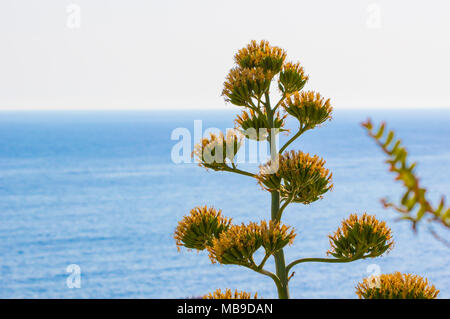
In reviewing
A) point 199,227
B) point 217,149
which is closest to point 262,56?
point 217,149

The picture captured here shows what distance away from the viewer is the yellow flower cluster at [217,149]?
156 inches

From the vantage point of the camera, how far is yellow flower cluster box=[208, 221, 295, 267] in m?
3.47

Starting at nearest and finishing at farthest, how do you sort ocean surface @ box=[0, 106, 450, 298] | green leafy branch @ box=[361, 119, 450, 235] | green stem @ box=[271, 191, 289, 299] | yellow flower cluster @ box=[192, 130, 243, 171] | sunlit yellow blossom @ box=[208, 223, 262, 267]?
1. green leafy branch @ box=[361, 119, 450, 235]
2. sunlit yellow blossom @ box=[208, 223, 262, 267]
3. green stem @ box=[271, 191, 289, 299]
4. yellow flower cluster @ box=[192, 130, 243, 171]
5. ocean surface @ box=[0, 106, 450, 298]

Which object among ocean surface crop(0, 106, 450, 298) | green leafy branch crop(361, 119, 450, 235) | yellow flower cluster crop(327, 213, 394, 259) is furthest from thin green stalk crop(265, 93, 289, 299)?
ocean surface crop(0, 106, 450, 298)

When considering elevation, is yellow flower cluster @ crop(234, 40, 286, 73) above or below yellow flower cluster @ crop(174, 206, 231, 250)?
above

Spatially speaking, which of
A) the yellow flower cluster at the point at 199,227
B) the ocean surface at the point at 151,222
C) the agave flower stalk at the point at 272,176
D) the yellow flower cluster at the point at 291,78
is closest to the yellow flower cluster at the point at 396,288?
the agave flower stalk at the point at 272,176

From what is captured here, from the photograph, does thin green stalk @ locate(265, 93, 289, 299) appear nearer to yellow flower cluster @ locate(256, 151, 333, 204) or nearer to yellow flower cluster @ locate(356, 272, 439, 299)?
yellow flower cluster @ locate(256, 151, 333, 204)

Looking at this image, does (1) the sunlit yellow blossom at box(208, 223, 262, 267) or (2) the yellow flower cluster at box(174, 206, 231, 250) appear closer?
(1) the sunlit yellow blossom at box(208, 223, 262, 267)


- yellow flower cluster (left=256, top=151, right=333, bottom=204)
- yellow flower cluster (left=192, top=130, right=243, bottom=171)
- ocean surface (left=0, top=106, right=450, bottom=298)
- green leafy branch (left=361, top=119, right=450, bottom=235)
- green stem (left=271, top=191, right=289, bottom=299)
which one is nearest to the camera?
green leafy branch (left=361, top=119, right=450, bottom=235)

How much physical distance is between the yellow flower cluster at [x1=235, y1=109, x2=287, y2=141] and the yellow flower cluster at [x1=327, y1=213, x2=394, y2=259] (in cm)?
86

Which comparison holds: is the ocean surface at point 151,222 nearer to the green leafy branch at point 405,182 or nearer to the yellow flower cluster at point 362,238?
the yellow flower cluster at point 362,238

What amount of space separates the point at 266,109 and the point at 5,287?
203 ft

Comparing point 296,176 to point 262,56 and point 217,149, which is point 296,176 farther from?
point 262,56

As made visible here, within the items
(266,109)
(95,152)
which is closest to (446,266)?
(266,109)
